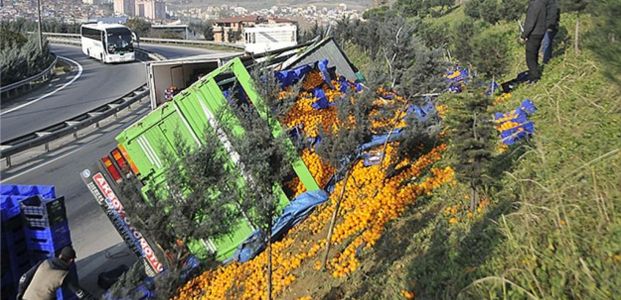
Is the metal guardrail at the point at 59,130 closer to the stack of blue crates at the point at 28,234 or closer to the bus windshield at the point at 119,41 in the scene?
the stack of blue crates at the point at 28,234

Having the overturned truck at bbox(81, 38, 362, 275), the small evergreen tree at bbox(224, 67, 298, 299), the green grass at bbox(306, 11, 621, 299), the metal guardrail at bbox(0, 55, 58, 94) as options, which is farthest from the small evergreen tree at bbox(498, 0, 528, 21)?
the metal guardrail at bbox(0, 55, 58, 94)

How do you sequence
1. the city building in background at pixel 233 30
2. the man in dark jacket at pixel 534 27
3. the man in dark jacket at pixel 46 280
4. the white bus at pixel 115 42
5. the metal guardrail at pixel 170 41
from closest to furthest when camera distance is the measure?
the man in dark jacket at pixel 46 280
the man in dark jacket at pixel 534 27
the white bus at pixel 115 42
the metal guardrail at pixel 170 41
the city building in background at pixel 233 30

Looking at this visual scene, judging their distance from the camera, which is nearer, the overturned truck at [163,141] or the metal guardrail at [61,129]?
the overturned truck at [163,141]

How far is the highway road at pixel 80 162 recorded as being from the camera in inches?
344

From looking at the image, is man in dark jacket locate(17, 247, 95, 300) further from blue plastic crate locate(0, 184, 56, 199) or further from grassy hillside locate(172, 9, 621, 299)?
grassy hillside locate(172, 9, 621, 299)

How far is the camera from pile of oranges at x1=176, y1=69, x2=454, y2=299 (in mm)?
7035

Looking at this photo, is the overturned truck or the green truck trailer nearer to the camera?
the overturned truck

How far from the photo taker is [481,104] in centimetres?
603

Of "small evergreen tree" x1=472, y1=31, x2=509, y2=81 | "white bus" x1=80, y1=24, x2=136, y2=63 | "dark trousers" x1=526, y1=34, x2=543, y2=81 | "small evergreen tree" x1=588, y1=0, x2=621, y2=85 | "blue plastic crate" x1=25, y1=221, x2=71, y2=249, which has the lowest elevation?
"white bus" x1=80, y1=24, x2=136, y2=63

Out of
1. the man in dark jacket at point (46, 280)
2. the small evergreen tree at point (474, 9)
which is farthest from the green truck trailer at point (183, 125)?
the small evergreen tree at point (474, 9)

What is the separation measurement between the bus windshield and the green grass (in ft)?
118

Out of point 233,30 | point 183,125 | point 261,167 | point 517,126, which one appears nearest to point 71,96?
point 183,125

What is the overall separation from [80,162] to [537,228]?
1266 centimetres

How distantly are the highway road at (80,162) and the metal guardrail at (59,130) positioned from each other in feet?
1.31
